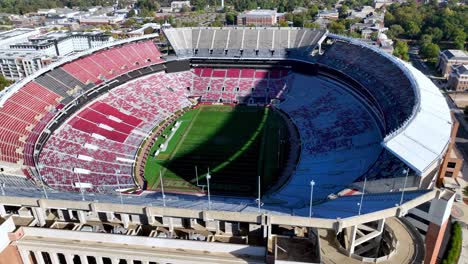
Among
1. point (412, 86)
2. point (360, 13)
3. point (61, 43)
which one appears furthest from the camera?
point (360, 13)

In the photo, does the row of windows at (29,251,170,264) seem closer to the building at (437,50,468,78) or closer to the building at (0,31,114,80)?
the building at (0,31,114,80)

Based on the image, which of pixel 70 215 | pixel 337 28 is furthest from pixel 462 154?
pixel 337 28

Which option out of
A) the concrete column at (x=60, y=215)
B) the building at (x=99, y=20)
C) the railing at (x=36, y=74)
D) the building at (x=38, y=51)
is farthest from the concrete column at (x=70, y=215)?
the building at (x=99, y=20)

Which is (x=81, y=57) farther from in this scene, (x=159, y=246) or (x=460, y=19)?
(x=460, y=19)

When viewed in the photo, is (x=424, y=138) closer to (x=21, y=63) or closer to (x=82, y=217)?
(x=82, y=217)

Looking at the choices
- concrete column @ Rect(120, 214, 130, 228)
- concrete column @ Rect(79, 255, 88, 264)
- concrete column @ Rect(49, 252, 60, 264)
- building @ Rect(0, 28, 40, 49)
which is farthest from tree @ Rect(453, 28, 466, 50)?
building @ Rect(0, 28, 40, 49)

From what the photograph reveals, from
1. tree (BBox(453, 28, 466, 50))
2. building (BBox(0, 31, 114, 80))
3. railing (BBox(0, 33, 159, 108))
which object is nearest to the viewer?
railing (BBox(0, 33, 159, 108))

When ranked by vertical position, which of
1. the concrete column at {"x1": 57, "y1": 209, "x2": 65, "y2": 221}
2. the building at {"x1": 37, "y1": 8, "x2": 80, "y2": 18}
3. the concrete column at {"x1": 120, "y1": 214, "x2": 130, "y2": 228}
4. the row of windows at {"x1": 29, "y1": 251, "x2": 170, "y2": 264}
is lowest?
the row of windows at {"x1": 29, "y1": 251, "x2": 170, "y2": 264}
